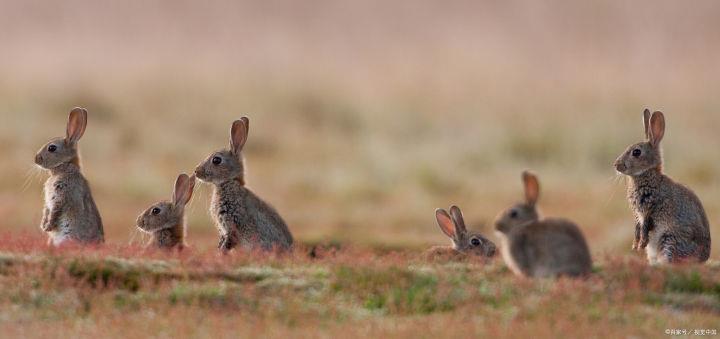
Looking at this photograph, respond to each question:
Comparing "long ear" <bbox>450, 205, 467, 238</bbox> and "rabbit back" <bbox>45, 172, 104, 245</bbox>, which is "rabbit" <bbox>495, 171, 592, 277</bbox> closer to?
"long ear" <bbox>450, 205, 467, 238</bbox>

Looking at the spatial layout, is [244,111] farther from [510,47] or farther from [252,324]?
[252,324]

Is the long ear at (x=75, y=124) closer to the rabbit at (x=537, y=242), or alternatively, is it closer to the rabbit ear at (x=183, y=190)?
the rabbit ear at (x=183, y=190)

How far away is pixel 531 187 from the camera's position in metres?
16.4

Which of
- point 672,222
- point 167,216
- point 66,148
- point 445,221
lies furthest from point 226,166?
point 672,222

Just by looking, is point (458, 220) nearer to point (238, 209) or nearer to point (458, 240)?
point (458, 240)

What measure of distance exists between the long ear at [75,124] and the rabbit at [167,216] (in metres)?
1.31

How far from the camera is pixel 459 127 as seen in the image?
4828 cm

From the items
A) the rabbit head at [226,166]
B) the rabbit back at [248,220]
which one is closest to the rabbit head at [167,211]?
the rabbit head at [226,166]

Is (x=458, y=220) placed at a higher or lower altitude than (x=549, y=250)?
higher

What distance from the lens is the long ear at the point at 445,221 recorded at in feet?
64.2

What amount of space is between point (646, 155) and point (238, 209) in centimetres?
474

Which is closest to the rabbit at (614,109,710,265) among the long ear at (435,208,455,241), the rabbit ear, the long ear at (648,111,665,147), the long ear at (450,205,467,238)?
the long ear at (648,111,665,147)

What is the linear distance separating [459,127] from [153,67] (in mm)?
11524

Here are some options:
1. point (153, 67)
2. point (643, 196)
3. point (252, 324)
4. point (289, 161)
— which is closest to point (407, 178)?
point (289, 161)
